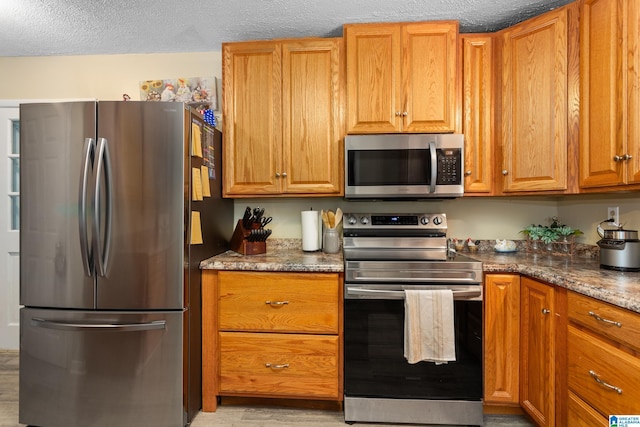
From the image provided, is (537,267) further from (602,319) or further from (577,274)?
(602,319)

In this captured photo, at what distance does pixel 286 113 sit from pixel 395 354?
1.59 metres

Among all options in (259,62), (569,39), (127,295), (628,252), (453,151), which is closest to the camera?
(628,252)

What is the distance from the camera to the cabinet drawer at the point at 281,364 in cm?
173

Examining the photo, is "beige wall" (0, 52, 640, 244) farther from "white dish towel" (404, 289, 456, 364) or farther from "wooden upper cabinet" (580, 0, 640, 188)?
"white dish towel" (404, 289, 456, 364)

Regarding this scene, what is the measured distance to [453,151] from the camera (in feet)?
6.22

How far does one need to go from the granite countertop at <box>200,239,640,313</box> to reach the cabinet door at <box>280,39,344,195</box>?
21.6 inches

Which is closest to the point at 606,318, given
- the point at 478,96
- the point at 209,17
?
the point at 478,96

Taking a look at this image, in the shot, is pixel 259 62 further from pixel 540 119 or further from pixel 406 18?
pixel 540 119

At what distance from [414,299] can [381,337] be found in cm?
28

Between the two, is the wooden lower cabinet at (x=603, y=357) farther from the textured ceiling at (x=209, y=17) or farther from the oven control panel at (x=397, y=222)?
the textured ceiling at (x=209, y=17)

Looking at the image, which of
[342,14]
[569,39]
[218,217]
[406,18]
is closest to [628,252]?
[569,39]

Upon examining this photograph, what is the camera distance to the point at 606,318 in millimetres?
1173

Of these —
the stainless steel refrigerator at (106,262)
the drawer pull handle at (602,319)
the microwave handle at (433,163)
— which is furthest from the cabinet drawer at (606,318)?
the stainless steel refrigerator at (106,262)

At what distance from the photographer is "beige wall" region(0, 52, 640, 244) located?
2.29m
